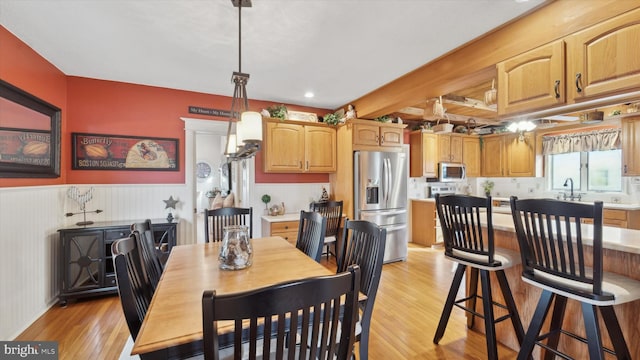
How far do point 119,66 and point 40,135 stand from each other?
101 centimetres

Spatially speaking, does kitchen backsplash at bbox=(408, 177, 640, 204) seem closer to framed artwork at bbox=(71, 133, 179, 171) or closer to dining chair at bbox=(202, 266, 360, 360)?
framed artwork at bbox=(71, 133, 179, 171)

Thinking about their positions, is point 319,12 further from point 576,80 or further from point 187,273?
point 187,273

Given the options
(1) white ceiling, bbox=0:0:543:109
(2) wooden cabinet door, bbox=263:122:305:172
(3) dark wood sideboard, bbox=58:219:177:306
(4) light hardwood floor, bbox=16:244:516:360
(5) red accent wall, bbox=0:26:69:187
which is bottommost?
(4) light hardwood floor, bbox=16:244:516:360

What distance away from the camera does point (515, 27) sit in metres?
2.06

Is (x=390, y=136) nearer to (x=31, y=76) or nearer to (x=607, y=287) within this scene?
(x=607, y=287)

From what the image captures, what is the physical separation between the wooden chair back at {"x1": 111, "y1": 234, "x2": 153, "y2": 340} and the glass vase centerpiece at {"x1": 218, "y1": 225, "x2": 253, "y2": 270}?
429mm

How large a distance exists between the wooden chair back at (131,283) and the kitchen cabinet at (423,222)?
4.64m

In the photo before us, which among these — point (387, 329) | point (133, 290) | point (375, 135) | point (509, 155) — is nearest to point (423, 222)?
point (375, 135)

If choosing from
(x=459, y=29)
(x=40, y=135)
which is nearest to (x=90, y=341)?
(x=40, y=135)

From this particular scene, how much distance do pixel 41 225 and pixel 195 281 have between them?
236 cm

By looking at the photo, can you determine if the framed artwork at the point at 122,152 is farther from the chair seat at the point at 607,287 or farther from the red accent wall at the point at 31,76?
the chair seat at the point at 607,287

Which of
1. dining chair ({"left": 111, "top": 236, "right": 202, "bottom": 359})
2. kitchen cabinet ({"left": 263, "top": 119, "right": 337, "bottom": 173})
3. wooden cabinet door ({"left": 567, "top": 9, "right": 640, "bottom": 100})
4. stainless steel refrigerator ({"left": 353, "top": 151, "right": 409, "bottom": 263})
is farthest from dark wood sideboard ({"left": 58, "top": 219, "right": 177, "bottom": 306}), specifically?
wooden cabinet door ({"left": 567, "top": 9, "right": 640, "bottom": 100})

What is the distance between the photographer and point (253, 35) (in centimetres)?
227

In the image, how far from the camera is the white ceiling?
6.29 ft
